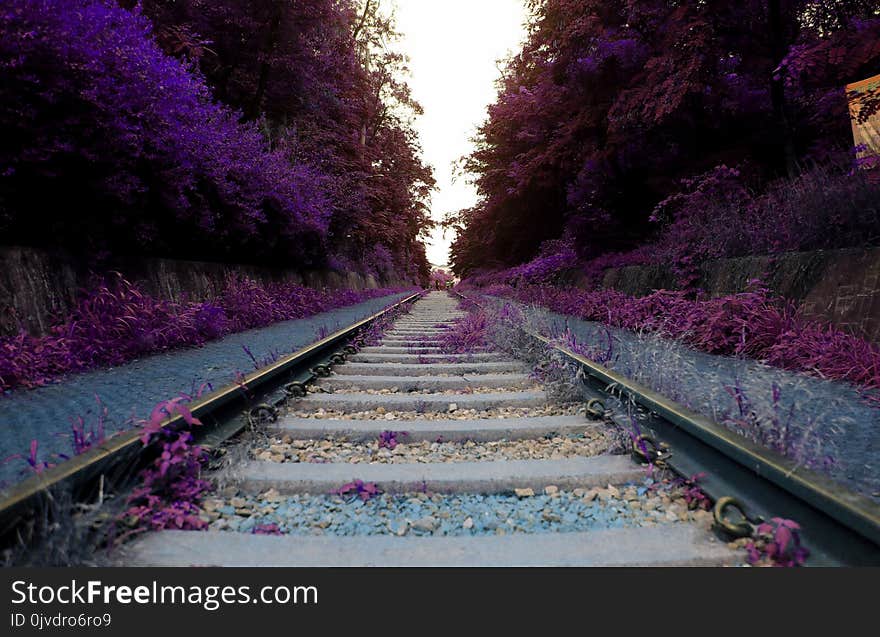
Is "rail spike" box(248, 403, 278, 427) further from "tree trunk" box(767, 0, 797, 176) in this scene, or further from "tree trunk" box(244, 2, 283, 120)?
"tree trunk" box(244, 2, 283, 120)

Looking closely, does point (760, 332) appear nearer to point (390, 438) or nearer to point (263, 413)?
point (390, 438)

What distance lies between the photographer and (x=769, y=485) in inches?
54.4

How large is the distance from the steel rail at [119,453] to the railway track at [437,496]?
0.20 metres

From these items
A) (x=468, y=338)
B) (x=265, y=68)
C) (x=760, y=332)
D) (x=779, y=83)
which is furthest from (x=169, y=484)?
(x=265, y=68)

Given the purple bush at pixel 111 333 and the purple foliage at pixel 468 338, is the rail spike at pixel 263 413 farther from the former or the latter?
the purple foliage at pixel 468 338

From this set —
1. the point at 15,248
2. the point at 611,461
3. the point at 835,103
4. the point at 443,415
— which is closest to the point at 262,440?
the point at 443,415

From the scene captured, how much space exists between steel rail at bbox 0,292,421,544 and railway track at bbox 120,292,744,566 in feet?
0.65

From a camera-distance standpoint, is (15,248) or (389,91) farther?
(389,91)

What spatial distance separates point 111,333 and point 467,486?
4043mm

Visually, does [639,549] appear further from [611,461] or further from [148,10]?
[148,10]

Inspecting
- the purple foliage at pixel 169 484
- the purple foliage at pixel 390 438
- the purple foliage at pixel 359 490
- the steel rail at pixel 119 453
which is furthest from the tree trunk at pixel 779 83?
the purple foliage at pixel 169 484

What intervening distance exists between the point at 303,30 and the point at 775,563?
12021 millimetres

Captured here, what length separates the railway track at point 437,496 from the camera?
1.31 m

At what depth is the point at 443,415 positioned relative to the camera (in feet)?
8.81
